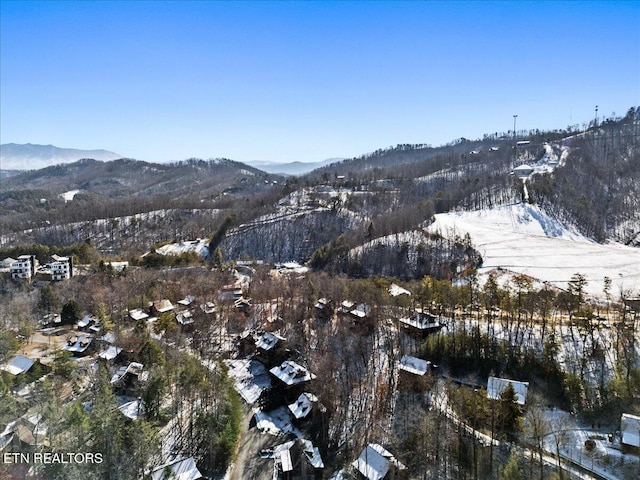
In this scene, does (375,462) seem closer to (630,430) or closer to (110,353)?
(630,430)

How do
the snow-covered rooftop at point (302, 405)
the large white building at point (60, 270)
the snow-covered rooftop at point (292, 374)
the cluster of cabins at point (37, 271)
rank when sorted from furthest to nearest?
the large white building at point (60, 270), the cluster of cabins at point (37, 271), the snow-covered rooftop at point (292, 374), the snow-covered rooftop at point (302, 405)

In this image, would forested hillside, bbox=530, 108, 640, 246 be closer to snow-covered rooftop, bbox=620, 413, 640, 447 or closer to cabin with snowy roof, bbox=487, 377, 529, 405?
cabin with snowy roof, bbox=487, 377, 529, 405

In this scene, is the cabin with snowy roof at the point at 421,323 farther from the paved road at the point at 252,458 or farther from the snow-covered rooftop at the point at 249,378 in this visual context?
the paved road at the point at 252,458

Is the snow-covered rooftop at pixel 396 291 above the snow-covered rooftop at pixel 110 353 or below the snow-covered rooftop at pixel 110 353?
above

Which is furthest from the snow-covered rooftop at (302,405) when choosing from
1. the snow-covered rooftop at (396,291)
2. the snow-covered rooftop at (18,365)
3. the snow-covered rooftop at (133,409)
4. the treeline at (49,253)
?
the treeline at (49,253)

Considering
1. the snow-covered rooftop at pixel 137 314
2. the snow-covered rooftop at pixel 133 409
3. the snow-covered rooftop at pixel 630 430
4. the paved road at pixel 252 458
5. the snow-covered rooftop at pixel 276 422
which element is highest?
the snow-covered rooftop at pixel 137 314

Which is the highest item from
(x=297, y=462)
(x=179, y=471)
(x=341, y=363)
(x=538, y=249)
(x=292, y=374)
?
(x=538, y=249)

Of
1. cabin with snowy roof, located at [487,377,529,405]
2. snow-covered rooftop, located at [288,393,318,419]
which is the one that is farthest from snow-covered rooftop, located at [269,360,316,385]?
cabin with snowy roof, located at [487,377,529,405]

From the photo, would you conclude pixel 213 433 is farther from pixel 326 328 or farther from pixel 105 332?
pixel 105 332

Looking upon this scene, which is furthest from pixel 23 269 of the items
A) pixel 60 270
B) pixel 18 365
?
pixel 18 365

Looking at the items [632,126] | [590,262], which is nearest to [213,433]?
[590,262]
